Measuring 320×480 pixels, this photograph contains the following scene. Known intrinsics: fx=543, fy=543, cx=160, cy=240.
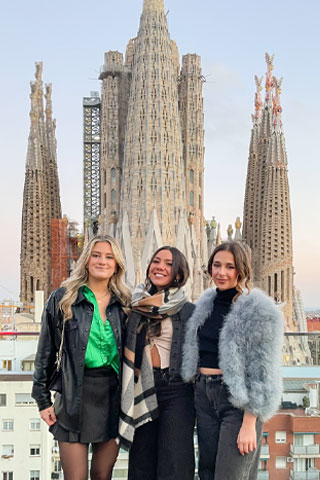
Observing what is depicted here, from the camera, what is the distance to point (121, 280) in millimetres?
3391

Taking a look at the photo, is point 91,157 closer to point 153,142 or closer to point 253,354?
point 153,142

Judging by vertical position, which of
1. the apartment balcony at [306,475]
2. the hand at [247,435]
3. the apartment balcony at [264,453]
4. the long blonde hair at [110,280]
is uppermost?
the long blonde hair at [110,280]

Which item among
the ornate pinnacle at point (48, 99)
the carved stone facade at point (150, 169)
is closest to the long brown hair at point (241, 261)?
the carved stone facade at point (150, 169)

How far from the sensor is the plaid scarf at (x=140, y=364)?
312cm

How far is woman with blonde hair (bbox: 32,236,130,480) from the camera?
309 cm

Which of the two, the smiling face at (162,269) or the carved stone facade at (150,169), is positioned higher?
the carved stone facade at (150,169)

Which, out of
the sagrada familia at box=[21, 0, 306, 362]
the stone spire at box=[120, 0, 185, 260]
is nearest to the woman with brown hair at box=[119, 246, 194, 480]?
the sagrada familia at box=[21, 0, 306, 362]

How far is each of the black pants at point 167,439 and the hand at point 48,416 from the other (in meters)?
0.51

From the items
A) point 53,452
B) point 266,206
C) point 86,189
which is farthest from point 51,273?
point 53,452

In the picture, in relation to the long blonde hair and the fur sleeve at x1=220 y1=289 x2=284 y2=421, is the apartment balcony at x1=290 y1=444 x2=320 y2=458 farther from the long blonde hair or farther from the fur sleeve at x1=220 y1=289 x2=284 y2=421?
the long blonde hair

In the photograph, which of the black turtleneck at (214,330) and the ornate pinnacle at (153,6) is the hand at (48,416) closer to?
the black turtleneck at (214,330)

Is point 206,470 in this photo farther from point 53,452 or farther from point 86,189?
point 86,189

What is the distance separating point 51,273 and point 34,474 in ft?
112

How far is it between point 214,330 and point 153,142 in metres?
28.8
